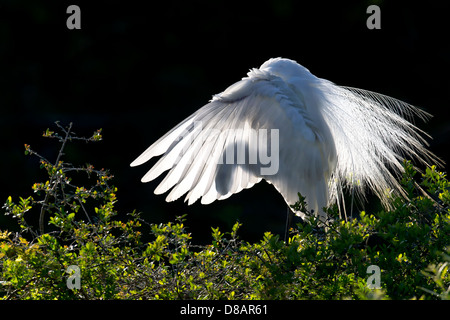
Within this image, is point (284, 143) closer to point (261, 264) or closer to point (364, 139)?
point (364, 139)

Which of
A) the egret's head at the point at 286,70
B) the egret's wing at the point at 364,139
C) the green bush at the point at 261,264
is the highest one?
the egret's head at the point at 286,70

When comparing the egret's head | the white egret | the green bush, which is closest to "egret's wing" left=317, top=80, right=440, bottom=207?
the white egret

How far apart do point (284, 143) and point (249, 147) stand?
0.16 meters

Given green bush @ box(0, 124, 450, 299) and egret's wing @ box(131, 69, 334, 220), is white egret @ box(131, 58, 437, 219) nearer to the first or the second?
egret's wing @ box(131, 69, 334, 220)

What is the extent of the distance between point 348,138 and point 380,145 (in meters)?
0.12

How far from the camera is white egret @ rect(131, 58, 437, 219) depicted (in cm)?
192

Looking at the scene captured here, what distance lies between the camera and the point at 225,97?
216cm

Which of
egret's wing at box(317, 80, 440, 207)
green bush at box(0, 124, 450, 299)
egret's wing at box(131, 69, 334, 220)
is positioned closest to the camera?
green bush at box(0, 124, 450, 299)

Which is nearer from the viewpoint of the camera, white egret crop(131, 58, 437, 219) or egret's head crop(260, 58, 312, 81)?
white egret crop(131, 58, 437, 219)

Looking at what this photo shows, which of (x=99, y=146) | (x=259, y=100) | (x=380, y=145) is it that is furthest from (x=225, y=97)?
(x=99, y=146)

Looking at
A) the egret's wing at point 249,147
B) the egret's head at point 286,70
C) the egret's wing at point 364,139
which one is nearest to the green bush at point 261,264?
the egret's wing at point 249,147

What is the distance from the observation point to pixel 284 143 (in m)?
2.12

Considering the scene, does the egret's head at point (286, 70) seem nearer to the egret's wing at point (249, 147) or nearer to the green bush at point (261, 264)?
the egret's wing at point (249, 147)

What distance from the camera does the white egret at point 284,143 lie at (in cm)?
192
